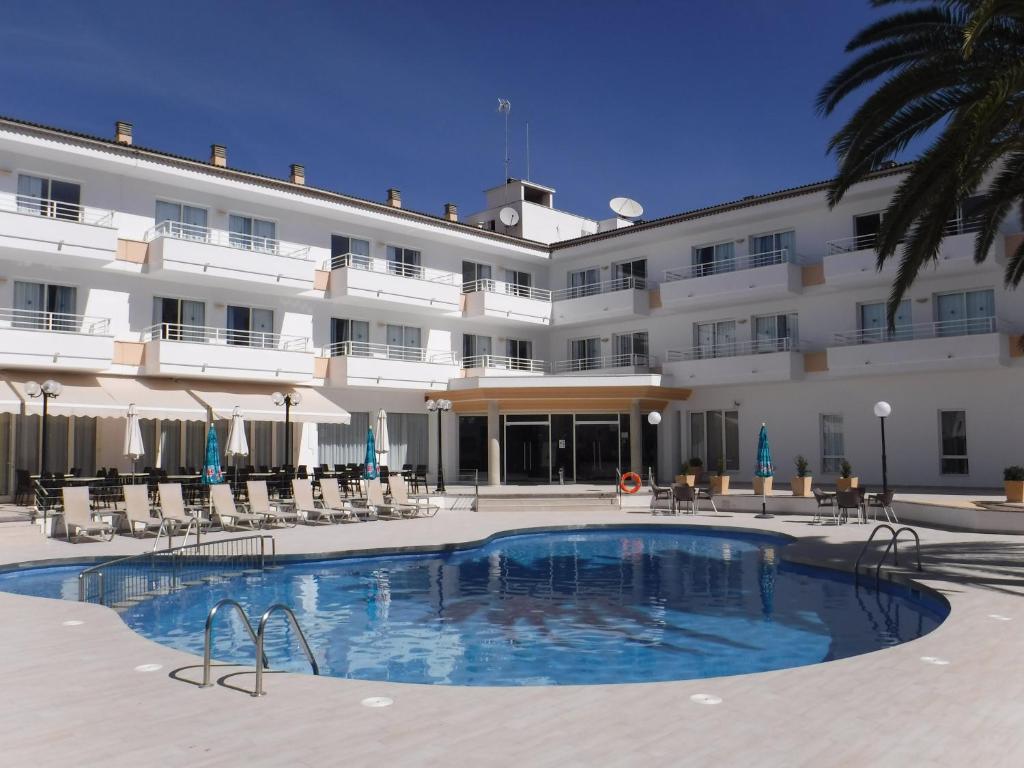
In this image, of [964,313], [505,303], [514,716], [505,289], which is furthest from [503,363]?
[514,716]

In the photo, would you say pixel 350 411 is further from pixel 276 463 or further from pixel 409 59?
pixel 409 59

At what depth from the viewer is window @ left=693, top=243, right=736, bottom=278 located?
35.2 meters

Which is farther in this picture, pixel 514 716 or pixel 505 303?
pixel 505 303

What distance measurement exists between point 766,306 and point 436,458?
15506mm

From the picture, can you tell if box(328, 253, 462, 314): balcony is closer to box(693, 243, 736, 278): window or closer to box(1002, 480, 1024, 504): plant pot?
box(693, 243, 736, 278): window

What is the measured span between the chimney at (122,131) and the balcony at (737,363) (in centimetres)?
2253

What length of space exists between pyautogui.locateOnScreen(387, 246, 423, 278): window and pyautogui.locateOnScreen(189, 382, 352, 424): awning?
22.4 ft

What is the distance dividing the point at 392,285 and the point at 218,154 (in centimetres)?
814

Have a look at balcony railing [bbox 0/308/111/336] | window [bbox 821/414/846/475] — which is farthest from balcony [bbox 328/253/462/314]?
window [bbox 821/414/846/475]

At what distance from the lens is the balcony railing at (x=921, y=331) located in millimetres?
28828

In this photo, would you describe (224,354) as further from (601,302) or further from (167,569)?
(601,302)

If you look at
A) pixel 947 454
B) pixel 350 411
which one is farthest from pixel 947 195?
pixel 350 411

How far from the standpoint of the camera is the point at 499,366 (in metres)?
38.8

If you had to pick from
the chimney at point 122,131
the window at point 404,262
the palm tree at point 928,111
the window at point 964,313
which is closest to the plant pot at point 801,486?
the window at point 964,313
